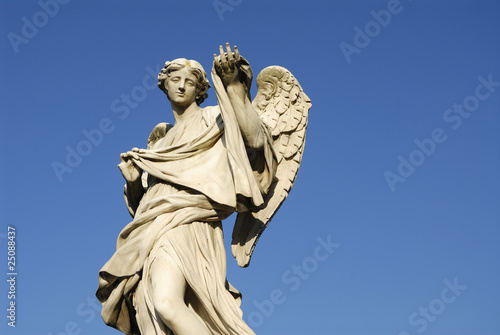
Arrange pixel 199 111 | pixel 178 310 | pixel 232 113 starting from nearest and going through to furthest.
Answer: pixel 178 310
pixel 232 113
pixel 199 111

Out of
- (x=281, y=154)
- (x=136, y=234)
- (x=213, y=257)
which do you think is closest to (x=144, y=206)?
(x=136, y=234)

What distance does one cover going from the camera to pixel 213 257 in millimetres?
9766

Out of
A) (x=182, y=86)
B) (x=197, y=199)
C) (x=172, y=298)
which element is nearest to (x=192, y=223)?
(x=197, y=199)

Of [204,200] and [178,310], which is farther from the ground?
[204,200]

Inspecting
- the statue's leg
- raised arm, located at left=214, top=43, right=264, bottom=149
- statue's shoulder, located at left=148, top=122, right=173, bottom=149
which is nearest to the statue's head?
statue's shoulder, located at left=148, top=122, right=173, bottom=149

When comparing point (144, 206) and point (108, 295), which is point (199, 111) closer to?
point (144, 206)

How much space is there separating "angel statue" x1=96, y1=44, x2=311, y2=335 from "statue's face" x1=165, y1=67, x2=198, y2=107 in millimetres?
11

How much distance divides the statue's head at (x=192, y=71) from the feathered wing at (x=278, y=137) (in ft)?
2.48

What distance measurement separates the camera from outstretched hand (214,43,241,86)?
9445 millimetres

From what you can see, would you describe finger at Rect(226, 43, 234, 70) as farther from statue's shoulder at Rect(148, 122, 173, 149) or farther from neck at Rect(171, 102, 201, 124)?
statue's shoulder at Rect(148, 122, 173, 149)

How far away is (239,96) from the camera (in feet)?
31.7

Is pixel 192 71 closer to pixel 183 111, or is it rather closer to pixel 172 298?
pixel 183 111

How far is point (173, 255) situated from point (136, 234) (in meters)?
0.64

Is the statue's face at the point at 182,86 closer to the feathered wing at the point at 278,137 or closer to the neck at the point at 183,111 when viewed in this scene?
the neck at the point at 183,111
